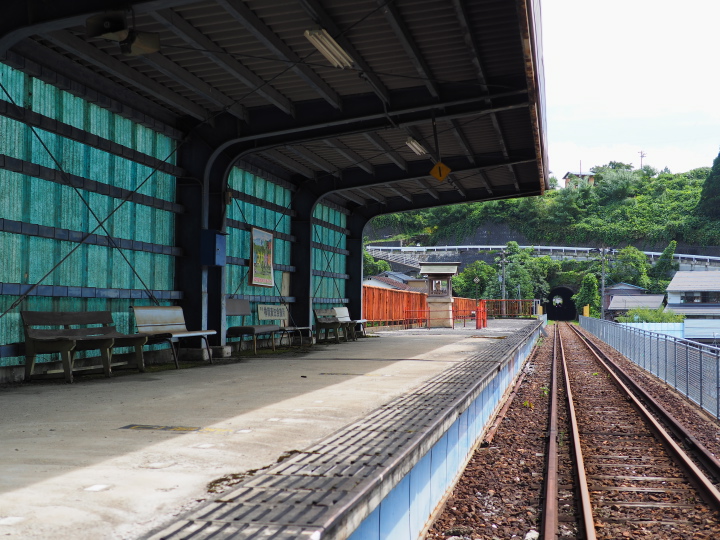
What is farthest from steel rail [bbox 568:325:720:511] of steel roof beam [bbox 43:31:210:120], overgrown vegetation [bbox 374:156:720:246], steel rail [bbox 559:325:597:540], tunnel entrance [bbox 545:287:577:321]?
tunnel entrance [bbox 545:287:577:321]

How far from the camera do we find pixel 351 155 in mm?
14664

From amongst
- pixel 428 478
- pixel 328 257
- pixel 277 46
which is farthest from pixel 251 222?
pixel 428 478

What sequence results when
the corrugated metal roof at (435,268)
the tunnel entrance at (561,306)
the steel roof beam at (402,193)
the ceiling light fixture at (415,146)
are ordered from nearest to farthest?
the ceiling light fixture at (415,146), the steel roof beam at (402,193), the corrugated metal roof at (435,268), the tunnel entrance at (561,306)

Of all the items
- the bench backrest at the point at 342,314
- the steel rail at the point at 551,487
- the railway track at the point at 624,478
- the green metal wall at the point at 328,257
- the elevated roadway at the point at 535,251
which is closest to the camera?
the steel rail at the point at 551,487

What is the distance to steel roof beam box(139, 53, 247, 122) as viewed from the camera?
357 inches

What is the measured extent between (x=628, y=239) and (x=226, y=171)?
87.4 meters

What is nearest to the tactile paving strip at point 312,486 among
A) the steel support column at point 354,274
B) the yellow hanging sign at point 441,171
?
the yellow hanging sign at point 441,171

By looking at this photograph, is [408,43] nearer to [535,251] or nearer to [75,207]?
[75,207]

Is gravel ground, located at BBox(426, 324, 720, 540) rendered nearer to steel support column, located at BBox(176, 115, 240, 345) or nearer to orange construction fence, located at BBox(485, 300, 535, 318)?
steel support column, located at BBox(176, 115, 240, 345)

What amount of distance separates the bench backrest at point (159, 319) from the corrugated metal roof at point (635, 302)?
59.3 m

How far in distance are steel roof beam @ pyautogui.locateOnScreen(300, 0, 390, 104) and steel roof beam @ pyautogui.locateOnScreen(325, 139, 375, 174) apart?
2655 mm

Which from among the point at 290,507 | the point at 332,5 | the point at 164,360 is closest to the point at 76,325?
the point at 164,360

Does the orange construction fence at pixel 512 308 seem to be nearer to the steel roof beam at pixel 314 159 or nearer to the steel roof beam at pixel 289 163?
the steel roof beam at pixel 314 159

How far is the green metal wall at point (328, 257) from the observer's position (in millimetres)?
16812
